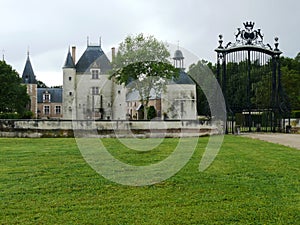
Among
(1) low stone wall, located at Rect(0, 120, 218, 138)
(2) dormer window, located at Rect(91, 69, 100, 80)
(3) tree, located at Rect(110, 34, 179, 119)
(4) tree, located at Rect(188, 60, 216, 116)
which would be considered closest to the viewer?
(1) low stone wall, located at Rect(0, 120, 218, 138)

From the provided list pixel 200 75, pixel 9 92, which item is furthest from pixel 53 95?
pixel 200 75

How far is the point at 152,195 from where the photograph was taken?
5.48m

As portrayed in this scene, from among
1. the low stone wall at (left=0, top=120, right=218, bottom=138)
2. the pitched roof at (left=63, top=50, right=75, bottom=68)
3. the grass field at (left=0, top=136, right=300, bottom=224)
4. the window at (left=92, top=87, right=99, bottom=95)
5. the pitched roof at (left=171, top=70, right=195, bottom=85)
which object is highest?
the pitched roof at (left=63, top=50, right=75, bottom=68)

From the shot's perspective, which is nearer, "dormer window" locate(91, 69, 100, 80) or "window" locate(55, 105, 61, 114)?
"dormer window" locate(91, 69, 100, 80)

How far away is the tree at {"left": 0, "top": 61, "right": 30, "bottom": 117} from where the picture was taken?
38.0 meters

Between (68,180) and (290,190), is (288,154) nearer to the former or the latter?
(290,190)

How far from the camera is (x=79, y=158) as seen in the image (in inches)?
328

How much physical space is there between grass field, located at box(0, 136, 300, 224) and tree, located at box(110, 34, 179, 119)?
20158 mm

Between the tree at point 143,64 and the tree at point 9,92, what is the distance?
45.0ft

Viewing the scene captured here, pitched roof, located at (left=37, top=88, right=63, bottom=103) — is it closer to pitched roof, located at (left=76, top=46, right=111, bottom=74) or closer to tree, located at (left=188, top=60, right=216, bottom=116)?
pitched roof, located at (left=76, top=46, right=111, bottom=74)

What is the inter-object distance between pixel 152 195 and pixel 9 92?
116ft

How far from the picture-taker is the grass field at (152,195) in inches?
178

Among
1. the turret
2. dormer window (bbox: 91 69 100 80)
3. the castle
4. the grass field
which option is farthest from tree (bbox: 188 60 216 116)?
the grass field

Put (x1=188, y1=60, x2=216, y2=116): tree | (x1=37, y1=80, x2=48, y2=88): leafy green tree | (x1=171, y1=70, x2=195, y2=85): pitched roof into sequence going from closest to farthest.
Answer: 1. (x1=171, y1=70, x2=195, y2=85): pitched roof
2. (x1=188, y1=60, x2=216, y2=116): tree
3. (x1=37, y1=80, x2=48, y2=88): leafy green tree
